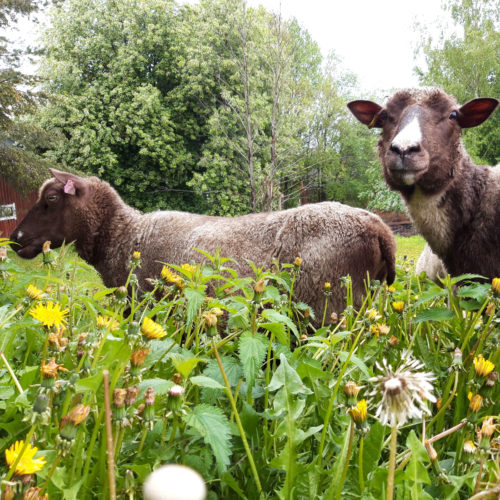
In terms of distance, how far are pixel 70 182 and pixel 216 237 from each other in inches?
81.3

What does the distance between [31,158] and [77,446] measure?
17673 mm

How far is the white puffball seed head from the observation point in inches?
15.1

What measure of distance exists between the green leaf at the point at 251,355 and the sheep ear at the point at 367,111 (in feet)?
10.9

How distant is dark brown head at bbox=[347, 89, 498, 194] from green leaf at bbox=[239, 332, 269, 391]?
237 cm

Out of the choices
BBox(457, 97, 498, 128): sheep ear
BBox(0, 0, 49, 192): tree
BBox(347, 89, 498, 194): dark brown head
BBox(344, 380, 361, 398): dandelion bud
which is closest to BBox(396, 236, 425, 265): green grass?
BBox(457, 97, 498, 128): sheep ear

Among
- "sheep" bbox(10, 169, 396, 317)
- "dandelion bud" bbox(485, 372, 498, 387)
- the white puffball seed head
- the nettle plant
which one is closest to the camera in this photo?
the white puffball seed head

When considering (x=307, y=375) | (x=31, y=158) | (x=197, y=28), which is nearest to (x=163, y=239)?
(x=307, y=375)

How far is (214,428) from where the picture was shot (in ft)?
2.82

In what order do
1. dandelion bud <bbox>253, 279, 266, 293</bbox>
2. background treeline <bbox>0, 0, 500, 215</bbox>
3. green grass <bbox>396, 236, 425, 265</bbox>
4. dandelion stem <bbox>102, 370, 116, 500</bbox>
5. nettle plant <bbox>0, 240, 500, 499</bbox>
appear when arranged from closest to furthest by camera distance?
dandelion stem <bbox>102, 370, 116, 500</bbox> < nettle plant <bbox>0, 240, 500, 499</bbox> < dandelion bud <bbox>253, 279, 266, 293</bbox> < green grass <bbox>396, 236, 425, 265</bbox> < background treeline <bbox>0, 0, 500, 215</bbox>

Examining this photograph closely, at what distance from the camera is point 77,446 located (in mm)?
873

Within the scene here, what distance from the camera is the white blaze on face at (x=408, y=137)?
303 cm

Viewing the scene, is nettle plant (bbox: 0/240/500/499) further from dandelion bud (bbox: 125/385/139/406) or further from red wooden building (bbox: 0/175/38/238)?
red wooden building (bbox: 0/175/38/238)

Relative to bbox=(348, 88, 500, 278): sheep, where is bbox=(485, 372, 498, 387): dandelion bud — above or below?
below

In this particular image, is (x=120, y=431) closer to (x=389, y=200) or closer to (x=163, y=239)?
(x=163, y=239)
